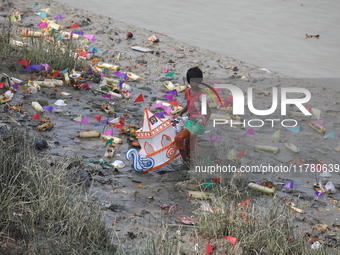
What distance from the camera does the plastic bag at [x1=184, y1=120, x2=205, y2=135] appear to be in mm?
5250

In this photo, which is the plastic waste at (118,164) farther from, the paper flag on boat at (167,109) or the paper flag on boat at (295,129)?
the paper flag on boat at (295,129)

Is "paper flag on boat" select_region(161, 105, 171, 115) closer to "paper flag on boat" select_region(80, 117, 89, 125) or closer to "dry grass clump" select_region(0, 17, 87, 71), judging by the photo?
"paper flag on boat" select_region(80, 117, 89, 125)

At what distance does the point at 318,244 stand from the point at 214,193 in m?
1.13

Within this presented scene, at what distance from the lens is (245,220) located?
3947mm

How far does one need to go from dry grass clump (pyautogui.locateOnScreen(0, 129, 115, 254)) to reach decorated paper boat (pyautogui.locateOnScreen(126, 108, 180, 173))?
1298mm

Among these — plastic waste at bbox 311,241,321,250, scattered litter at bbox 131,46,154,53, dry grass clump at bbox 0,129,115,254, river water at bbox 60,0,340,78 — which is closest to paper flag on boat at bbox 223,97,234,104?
river water at bbox 60,0,340,78

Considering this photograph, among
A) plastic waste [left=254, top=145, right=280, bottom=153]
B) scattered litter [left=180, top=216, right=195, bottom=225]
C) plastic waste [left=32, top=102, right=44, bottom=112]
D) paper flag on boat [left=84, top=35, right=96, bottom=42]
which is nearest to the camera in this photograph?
scattered litter [left=180, top=216, right=195, bottom=225]

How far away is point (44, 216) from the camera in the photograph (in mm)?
3830

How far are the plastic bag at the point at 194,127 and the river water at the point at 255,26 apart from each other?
18.0 ft

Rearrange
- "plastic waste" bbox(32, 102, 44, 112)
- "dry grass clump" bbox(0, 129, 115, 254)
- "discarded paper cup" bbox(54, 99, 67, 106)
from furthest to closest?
1. "discarded paper cup" bbox(54, 99, 67, 106)
2. "plastic waste" bbox(32, 102, 44, 112)
3. "dry grass clump" bbox(0, 129, 115, 254)

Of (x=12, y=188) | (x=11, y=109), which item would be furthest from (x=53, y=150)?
(x=12, y=188)

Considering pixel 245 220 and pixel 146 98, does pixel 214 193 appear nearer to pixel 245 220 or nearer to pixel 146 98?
pixel 245 220

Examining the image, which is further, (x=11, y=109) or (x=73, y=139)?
(x=11, y=109)

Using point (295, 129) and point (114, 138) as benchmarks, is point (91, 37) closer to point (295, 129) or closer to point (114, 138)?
point (114, 138)
